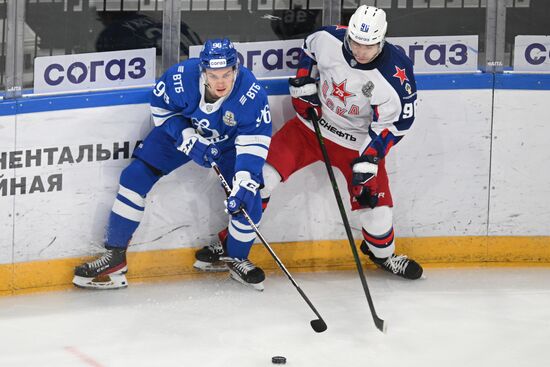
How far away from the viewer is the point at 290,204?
19.0ft

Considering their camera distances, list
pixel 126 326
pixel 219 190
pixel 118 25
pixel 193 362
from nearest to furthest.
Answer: pixel 193 362 → pixel 126 326 → pixel 118 25 → pixel 219 190

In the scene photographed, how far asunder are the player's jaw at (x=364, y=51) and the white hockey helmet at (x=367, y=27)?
0.03 meters

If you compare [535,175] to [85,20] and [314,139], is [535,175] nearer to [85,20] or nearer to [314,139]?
[314,139]

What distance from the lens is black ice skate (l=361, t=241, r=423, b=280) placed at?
5.70 m

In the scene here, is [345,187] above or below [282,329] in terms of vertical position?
above

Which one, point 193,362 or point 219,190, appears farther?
point 219,190

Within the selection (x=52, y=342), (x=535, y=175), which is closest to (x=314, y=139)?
(x=535, y=175)

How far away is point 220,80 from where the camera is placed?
5.06 m

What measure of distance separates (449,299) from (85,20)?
2.00m

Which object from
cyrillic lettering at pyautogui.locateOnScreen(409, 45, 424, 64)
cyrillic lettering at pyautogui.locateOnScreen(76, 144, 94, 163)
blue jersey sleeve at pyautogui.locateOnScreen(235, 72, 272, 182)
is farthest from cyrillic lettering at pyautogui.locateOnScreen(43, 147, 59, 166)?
cyrillic lettering at pyautogui.locateOnScreen(409, 45, 424, 64)

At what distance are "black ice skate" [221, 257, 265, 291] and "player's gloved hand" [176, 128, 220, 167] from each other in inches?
21.1

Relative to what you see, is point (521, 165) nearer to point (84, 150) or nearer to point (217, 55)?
point (217, 55)

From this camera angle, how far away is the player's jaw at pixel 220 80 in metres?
5.04

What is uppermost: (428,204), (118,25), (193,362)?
(118,25)
